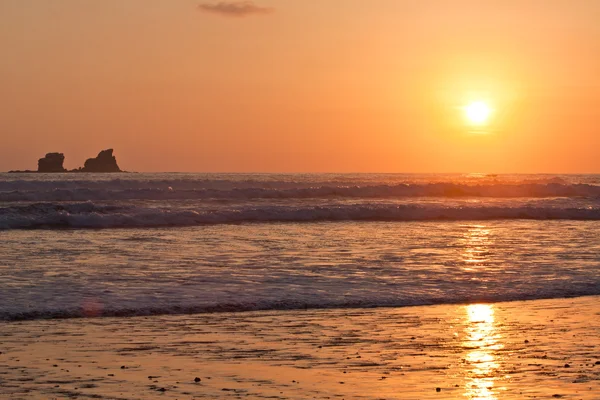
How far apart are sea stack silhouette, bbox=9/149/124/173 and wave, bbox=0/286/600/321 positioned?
95.5m

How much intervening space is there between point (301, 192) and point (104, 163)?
68.7 metres

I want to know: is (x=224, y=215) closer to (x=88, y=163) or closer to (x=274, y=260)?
(x=274, y=260)

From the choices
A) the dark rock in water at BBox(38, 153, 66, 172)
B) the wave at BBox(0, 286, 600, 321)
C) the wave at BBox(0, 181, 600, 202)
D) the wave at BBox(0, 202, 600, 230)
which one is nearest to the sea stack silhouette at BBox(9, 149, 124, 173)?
the dark rock in water at BBox(38, 153, 66, 172)

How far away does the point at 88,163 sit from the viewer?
10900 centimetres

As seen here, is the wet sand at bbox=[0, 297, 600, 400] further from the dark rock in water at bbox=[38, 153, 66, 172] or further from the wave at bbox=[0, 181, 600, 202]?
the dark rock in water at bbox=[38, 153, 66, 172]

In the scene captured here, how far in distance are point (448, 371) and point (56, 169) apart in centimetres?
10092

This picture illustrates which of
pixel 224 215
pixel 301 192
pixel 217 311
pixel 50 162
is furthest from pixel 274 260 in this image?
pixel 50 162

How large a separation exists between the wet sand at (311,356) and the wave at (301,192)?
112 ft

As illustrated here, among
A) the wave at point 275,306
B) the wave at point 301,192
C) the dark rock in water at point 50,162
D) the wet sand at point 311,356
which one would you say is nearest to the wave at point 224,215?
the wave at point 301,192

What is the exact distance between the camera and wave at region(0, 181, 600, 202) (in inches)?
1728

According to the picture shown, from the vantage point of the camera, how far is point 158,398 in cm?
658

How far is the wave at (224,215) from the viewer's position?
27.7m

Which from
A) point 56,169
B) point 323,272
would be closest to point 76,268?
point 323,272

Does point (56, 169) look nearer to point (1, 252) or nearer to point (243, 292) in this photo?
point (1, 252)
